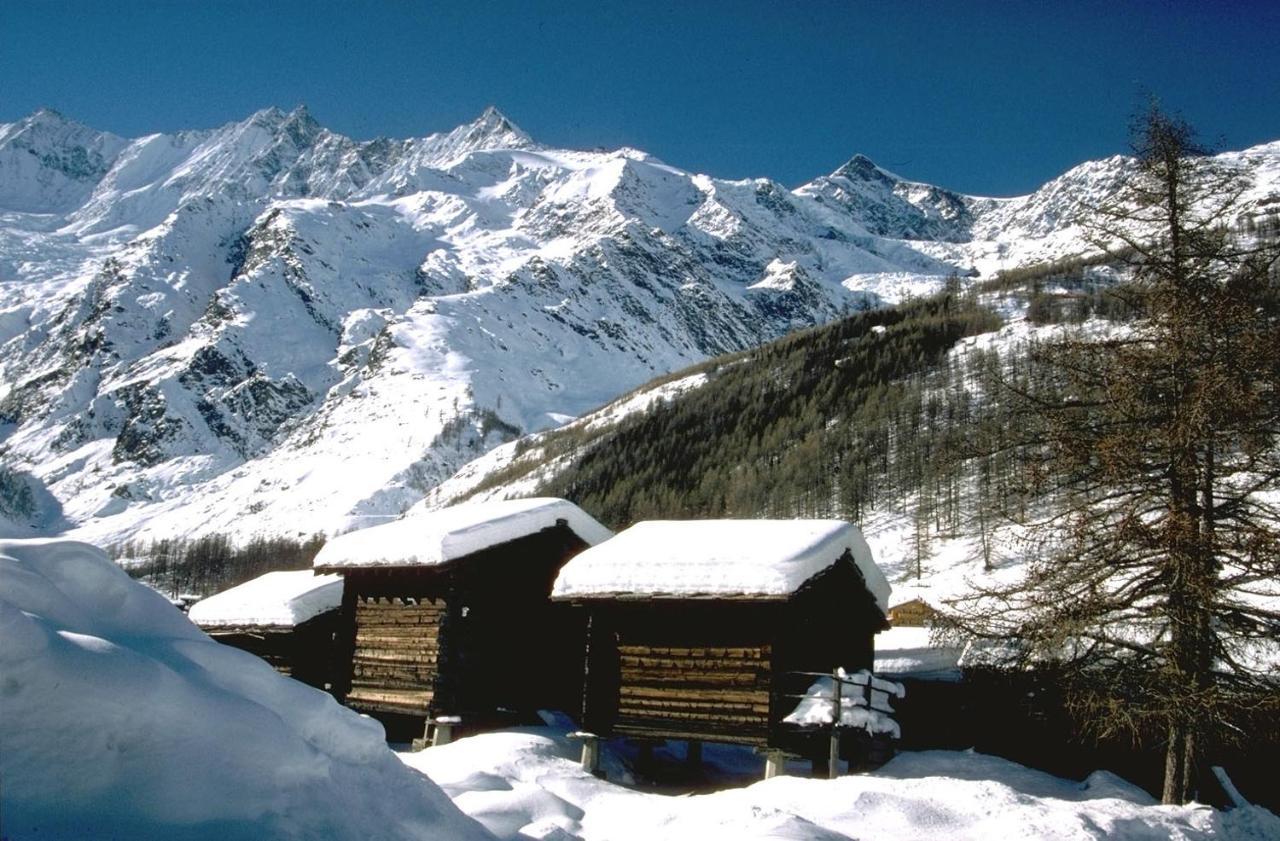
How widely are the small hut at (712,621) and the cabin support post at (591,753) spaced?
241 millimetres

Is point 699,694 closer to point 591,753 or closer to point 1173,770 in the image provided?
point 591,753

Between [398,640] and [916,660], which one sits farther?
[916,660]

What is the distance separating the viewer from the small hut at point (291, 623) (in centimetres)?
2584

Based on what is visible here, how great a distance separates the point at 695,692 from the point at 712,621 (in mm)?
1231

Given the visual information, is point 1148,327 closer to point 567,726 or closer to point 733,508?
point 567,726

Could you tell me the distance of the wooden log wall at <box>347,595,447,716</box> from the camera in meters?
21.4

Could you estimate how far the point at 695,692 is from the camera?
17797mm

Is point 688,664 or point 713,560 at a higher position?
point 713,560

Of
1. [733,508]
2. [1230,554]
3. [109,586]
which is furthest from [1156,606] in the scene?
[733,508]

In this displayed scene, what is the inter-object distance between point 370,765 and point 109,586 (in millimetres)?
2417

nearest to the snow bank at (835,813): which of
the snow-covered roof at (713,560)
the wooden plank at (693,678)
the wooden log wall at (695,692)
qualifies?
the wooden log wall at (695,692)

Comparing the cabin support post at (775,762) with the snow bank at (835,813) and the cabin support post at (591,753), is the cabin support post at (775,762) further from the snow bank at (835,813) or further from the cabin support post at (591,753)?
the cabin support post at (591,753)

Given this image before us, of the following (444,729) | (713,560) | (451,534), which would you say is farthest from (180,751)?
(444,729)

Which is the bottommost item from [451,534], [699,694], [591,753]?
[591,753]
